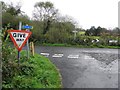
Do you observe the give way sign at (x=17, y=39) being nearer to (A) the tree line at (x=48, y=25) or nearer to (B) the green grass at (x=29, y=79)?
(B) the green grass at (x=29, y=79)

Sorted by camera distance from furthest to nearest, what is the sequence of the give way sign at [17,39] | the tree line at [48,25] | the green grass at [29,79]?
1. the tree line at [48,25]
2. the give way sign at [17,39]
3. the green grass at [29,79]

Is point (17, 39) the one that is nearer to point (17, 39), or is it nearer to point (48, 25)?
point (17, 39)

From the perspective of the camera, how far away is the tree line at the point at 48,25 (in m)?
27.5

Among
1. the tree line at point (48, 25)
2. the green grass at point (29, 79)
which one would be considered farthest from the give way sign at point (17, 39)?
the tree line at point (48, 25)

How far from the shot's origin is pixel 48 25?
30328 mm

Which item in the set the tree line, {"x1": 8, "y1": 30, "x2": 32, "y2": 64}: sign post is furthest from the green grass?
the tree line

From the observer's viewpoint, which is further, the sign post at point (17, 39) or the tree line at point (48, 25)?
the tree line at point (48, 25)

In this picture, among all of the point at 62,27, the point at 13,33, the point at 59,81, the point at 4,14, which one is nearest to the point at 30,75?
the point at 59,81

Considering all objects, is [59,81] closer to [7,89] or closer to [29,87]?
[29,87]

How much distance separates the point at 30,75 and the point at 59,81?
938 mm

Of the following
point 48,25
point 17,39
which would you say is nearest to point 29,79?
point 17,39


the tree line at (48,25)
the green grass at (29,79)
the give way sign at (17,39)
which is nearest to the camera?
the green grass at (29,79)

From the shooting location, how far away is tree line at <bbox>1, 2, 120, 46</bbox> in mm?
27484

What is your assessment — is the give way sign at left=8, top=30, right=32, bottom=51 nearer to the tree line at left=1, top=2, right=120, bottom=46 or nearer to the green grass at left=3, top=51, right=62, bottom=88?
the green grass at left=3, top=51, right=62, bottom=88
